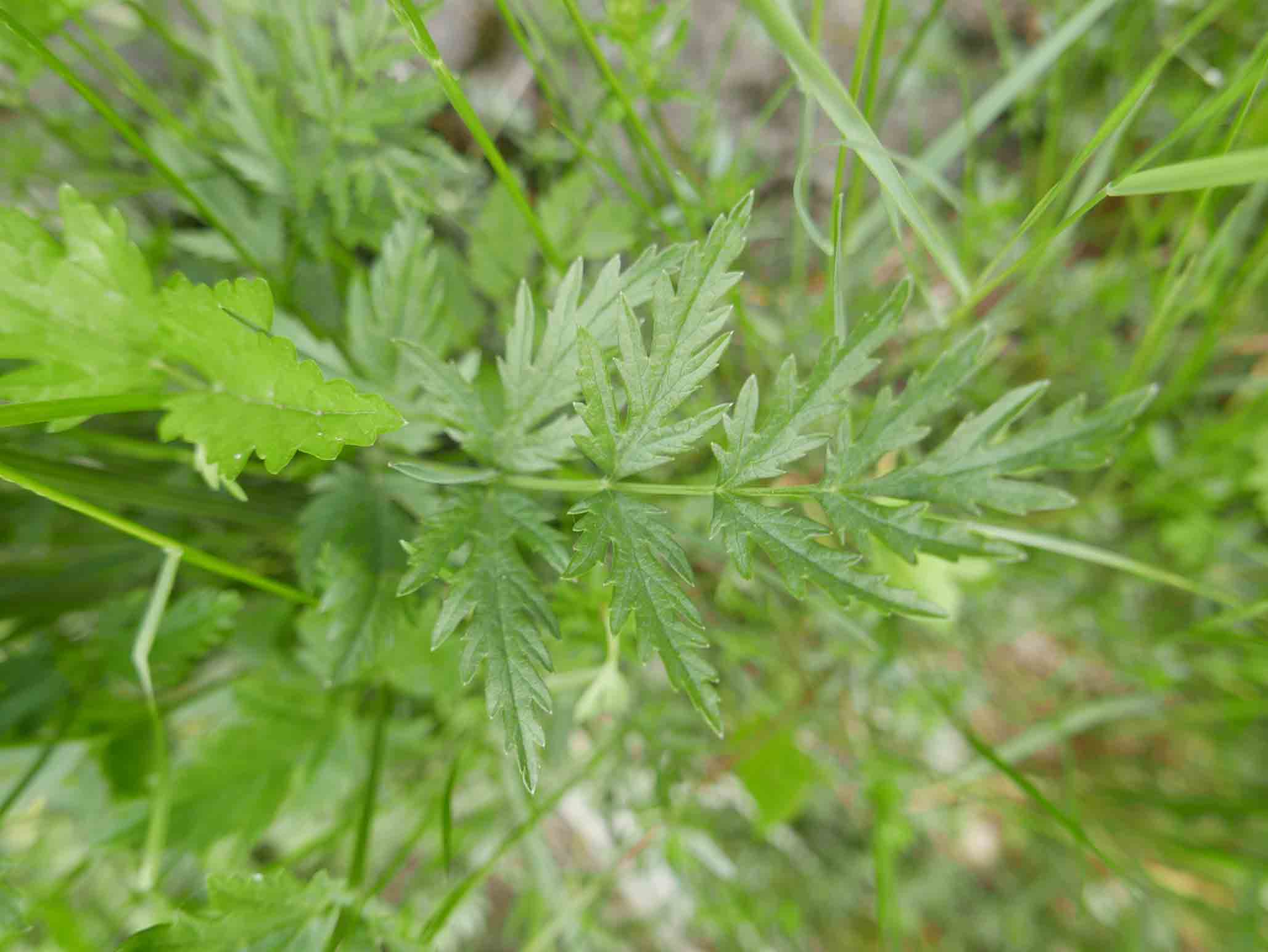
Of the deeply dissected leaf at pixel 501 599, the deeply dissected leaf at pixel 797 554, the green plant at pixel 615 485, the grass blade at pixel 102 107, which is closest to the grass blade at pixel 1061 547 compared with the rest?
the green plant at pixel 615 485

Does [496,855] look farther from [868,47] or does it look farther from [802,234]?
[802,234]

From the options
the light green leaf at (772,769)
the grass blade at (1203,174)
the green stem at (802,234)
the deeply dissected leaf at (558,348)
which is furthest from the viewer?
the light green leaf at (772,769)

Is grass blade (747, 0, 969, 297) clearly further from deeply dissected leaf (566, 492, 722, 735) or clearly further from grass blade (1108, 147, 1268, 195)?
deeply dissected leaf (566, 492, 722, 735)

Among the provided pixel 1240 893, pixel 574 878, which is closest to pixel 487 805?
pixel 574 878

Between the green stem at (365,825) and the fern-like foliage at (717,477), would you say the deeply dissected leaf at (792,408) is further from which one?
the green stem at (365,825)

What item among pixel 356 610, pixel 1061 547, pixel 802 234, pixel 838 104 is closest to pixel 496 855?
pixel 356 610

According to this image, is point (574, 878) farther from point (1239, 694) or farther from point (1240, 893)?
point (1239, 694)
